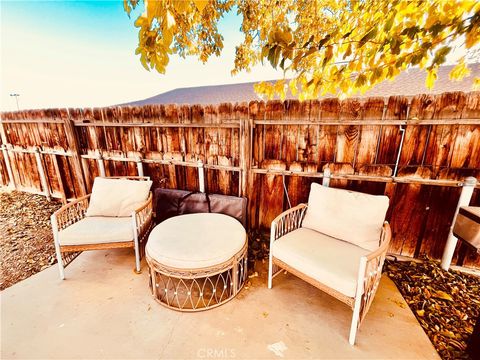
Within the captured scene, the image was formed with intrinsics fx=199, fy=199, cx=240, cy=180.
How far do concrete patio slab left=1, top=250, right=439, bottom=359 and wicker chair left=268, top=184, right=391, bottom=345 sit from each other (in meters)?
0.27

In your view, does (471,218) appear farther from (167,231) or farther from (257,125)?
(167,231)

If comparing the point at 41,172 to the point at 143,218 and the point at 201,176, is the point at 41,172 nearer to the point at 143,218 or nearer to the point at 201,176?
the point at 143,218

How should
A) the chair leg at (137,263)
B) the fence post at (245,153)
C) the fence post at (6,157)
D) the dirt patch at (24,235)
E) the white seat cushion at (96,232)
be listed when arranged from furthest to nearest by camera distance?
the fence post at (6,157), the fence post at (245,153), the dirt patch at (24,235), the chair leg at (137,263), the white seat cushion at (96,232)

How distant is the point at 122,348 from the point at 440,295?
10.8ft

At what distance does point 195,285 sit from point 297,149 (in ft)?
7.36

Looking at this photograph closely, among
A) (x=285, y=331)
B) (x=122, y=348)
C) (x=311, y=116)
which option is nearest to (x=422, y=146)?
(x=311, y=116)

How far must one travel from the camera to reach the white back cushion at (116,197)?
2.88 meters

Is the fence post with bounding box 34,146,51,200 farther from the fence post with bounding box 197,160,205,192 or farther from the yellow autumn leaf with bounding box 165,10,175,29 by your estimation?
the yellow autumn leaf with bounding box 165,10,175,29

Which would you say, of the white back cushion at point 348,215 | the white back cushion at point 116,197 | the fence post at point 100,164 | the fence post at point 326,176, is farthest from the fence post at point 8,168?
the fence post at point 326,176

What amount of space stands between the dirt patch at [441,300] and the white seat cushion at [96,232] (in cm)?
334

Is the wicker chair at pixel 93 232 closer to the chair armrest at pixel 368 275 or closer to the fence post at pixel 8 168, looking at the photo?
the chair armrest at pixel 368 275

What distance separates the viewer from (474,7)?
4.37 ft

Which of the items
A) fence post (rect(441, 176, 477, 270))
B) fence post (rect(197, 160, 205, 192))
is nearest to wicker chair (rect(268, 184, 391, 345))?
fence post (rect(441, 176, 477, 270))

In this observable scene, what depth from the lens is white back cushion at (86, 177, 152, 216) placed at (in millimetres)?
2881
